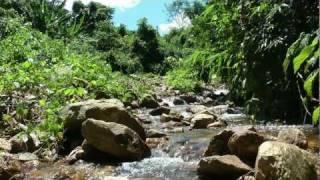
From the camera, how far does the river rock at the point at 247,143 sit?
5.16 metres

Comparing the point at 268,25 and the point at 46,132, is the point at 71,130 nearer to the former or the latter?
the point at 46,132

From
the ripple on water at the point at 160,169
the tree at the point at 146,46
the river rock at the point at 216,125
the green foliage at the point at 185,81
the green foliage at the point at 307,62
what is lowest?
the ripple on water at the point at 160,169

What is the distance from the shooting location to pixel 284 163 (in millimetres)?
3953

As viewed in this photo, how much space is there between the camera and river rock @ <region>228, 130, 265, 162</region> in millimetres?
5164

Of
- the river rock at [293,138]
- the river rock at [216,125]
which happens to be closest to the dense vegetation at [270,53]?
the river rock at [216,125]

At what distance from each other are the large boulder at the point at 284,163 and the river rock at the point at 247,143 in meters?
1.06

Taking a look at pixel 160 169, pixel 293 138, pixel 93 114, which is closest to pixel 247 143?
pixel 293 138

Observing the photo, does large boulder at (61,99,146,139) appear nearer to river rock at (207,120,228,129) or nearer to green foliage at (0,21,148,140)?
green foliage at (0,21,148,140)

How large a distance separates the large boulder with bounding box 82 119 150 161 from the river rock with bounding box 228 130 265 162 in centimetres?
148

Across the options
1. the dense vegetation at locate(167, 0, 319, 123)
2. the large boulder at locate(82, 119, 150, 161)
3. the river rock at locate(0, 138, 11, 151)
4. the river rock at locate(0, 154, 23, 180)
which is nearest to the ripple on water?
the large boulder at locate(82, 119, 150, 161)

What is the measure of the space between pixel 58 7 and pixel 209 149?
20.9 m

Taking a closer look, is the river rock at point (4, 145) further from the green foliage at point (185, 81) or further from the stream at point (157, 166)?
the green foliage at point (185, 81)

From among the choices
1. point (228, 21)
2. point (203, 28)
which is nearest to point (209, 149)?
point (228, 21)

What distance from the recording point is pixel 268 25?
784 cm
